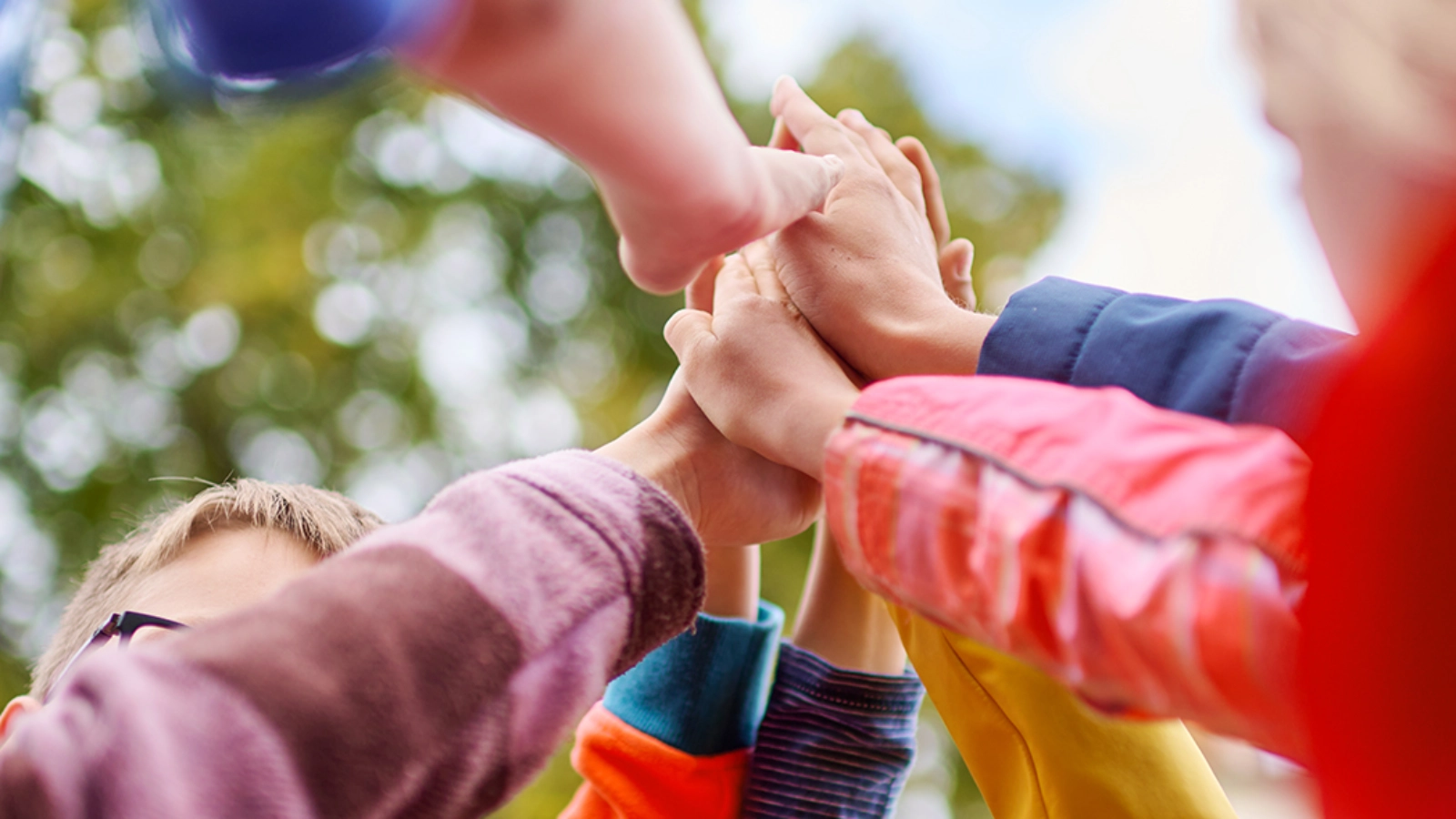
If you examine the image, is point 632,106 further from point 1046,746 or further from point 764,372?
point 1046,746

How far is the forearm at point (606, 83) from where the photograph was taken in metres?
0.42

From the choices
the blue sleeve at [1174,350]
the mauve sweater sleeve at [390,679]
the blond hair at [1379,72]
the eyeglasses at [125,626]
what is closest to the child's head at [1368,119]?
the blond hair at [1379,72]

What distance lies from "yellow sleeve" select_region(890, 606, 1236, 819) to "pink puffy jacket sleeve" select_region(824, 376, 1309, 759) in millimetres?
→ 286

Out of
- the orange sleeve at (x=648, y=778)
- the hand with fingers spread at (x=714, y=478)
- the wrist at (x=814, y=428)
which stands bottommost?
the orange sleeve at (x=648, y=778)

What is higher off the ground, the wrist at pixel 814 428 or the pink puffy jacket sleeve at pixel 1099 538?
the pink puffy jacket sleeve at pixel 1099 538

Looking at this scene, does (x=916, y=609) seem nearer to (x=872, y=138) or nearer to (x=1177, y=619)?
(x=1177, y=619)

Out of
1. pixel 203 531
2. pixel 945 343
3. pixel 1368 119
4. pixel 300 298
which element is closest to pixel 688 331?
pixel 945 343

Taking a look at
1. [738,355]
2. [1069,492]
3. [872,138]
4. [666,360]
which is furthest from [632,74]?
[666,360]

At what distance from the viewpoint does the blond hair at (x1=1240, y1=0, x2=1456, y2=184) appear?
0.40 metres

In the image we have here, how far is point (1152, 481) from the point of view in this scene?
46 centimetres

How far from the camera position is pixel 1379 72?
41cm

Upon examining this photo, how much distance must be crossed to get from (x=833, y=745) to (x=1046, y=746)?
0.57 ft

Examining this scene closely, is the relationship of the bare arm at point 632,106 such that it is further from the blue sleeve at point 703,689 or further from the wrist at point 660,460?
the blue sleeve at point 703,689

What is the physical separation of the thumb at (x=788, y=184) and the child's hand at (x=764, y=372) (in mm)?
116
